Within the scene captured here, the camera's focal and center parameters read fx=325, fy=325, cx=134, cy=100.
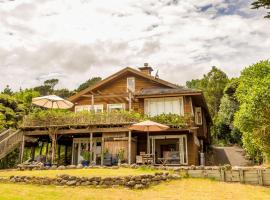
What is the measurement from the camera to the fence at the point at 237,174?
→ 17734 millimetres

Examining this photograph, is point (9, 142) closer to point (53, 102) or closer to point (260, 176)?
point (53, 102)

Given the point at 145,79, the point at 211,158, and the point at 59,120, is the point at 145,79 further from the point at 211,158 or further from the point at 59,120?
the point at 211,158

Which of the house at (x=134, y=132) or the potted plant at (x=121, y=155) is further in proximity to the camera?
the house at (x=134, y=132)

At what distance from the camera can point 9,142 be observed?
24.7m

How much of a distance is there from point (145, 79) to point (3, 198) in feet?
65.5

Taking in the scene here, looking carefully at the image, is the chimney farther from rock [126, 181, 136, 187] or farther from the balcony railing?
rock [126, 181, 136, 187]

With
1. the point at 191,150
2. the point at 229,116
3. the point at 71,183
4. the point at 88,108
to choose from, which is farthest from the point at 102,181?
the point at 229,116

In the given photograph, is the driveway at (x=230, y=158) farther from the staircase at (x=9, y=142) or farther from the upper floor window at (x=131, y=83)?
the staircase at (x=9, y=142)

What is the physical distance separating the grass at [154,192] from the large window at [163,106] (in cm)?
1057

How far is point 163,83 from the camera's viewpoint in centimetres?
2967

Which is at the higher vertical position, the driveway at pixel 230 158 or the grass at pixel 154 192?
the driveway at pixel 230 158

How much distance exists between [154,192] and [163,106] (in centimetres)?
1320

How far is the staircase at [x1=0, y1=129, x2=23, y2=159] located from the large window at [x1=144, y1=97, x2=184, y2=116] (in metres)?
10.7

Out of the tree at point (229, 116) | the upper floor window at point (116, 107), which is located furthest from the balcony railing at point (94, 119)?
the tree at point (229, 116)
